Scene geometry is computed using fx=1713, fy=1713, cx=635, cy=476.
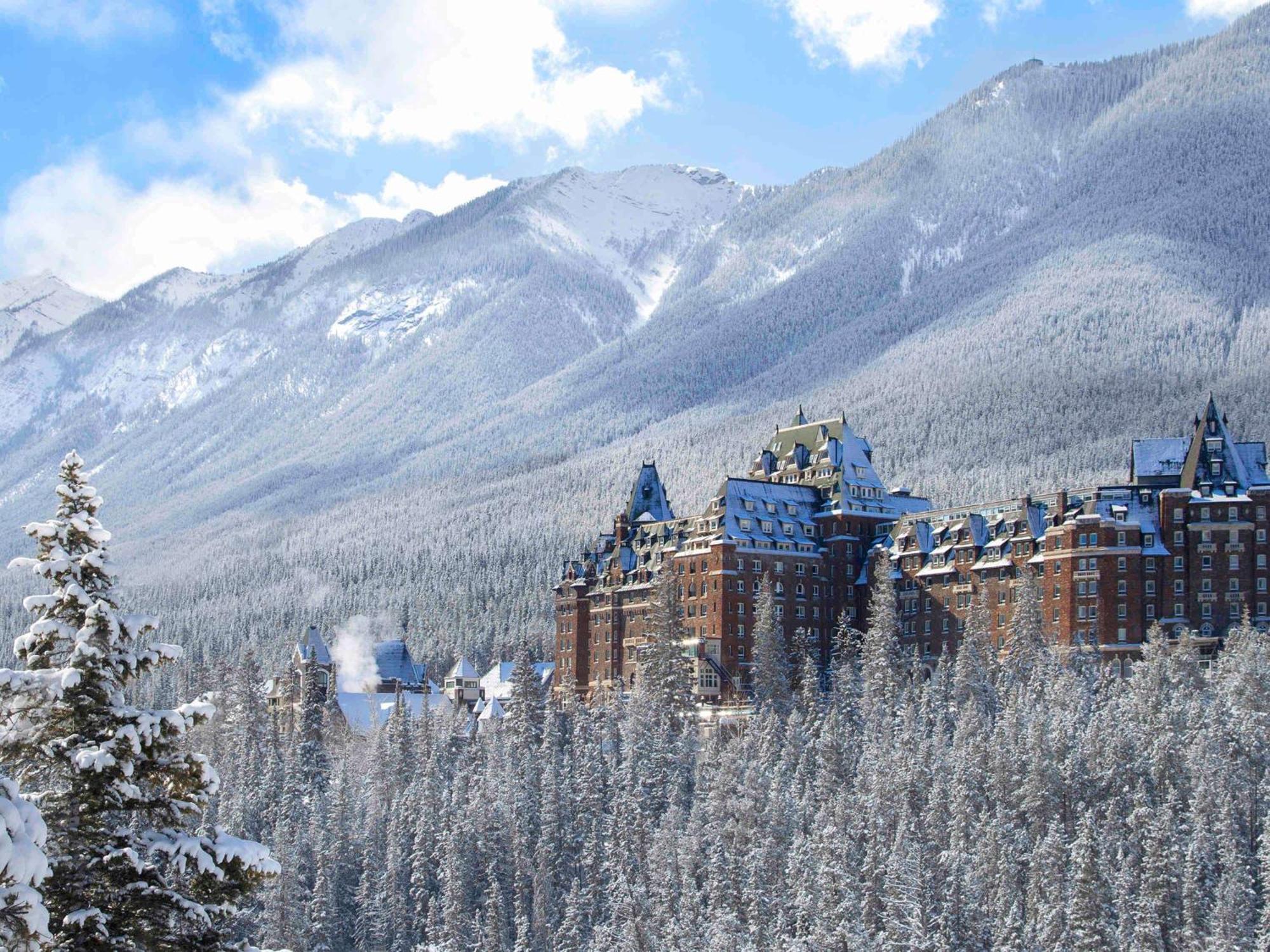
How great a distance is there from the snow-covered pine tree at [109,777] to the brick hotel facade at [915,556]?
357 ft

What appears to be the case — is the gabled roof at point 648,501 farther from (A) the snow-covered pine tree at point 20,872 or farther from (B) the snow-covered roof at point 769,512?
(A) the snow-covered pine tree at point 20,872

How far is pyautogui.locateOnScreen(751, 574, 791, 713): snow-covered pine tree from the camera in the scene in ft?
426

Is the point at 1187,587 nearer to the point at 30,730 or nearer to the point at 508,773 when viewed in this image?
the point at 508,773

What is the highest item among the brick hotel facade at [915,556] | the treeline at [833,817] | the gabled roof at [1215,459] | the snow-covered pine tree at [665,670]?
the gabled roof at [1215,459]

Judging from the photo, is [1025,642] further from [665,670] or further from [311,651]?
[311,651]

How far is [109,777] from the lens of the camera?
2239 cm

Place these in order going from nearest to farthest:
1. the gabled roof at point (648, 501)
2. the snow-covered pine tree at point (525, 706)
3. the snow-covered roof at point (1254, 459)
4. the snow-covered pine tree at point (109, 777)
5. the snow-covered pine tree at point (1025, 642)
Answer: the snow-covered pine tree at point (109, 777)
the snow-covered pine tree at point (1025, 642)
the snow-covered roof at point (1254, 459)
the snow-covered pine tree at point (525, 706)
the gabled roof at point (648, 501)

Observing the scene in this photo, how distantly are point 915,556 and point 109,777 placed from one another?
125m

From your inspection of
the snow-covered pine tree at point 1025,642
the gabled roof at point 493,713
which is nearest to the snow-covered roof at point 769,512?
the gabled roof at point 493,713

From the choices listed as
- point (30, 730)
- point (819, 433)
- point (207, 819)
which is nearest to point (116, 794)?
point (30, 730)

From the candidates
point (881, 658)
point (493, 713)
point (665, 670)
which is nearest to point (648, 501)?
point (493, 713)

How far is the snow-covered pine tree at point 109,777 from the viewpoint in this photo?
22109mm

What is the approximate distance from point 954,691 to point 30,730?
10012 centimetres

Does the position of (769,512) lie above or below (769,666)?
above
